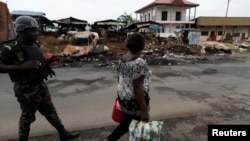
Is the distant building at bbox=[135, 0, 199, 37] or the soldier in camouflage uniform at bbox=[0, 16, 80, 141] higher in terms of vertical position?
the distant building at bbox=[135, 0, 199, 37]

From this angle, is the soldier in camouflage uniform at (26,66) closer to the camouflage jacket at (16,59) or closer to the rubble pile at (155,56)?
the camouflage jacket at (16,59)

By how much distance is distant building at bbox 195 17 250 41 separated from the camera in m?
37.6

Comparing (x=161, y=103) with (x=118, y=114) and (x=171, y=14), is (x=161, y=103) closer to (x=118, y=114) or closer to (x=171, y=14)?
(x=118, y=114)

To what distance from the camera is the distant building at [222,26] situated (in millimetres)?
37562

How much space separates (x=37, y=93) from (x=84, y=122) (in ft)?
4.77

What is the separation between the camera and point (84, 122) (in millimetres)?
4109

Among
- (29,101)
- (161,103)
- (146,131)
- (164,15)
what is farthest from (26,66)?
(164,15)

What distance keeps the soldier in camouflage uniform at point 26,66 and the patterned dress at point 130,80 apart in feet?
3.33

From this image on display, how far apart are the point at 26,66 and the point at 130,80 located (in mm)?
1203

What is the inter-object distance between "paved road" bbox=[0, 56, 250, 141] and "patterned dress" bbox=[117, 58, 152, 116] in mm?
1206

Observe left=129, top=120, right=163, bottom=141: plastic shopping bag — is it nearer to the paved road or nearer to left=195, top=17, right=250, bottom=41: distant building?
the paved road

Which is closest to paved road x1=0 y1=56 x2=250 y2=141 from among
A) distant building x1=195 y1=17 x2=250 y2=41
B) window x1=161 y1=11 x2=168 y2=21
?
distant building x1=195 y1=17 x2=250 y2=41

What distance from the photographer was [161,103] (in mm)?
5258

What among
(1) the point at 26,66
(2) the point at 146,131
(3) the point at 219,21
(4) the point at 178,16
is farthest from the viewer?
(4) the point at 178,16
